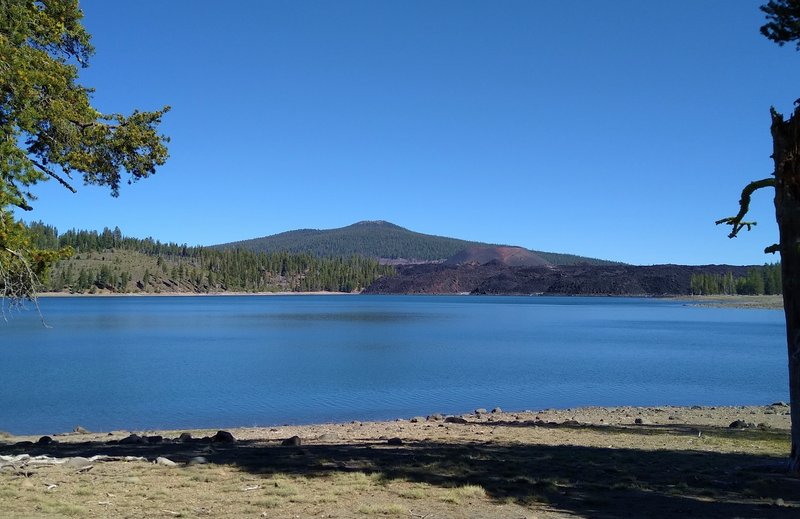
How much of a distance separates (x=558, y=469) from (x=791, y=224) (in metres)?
5.24

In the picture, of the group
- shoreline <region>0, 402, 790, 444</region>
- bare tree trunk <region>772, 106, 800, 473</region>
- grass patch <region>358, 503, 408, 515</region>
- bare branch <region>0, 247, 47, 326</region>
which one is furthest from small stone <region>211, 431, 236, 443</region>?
bare tree trunk <region>772, 106, 800, 473</region>

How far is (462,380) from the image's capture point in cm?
3447

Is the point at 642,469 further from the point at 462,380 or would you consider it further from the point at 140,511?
the point at 462,380

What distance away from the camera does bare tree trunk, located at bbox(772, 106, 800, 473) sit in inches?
396

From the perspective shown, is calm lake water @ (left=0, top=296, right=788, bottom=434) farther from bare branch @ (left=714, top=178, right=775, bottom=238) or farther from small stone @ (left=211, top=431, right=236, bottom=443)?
bare branch @ (left=714, top=178, right=775, bottom=238)

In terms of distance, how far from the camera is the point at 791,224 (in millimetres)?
10141

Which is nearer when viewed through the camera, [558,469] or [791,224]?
[791,224]

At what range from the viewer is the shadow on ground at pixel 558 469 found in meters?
8.71

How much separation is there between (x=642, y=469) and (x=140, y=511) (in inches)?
305

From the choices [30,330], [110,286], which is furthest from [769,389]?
[110,286]

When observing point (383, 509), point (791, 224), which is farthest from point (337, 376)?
point (791, 224)

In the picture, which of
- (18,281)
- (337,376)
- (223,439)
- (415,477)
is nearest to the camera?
(415,477)

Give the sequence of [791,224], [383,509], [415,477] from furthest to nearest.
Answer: [415,477] → [791,224] → [383,509]

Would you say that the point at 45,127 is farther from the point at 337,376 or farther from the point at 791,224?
the point at 337,376
